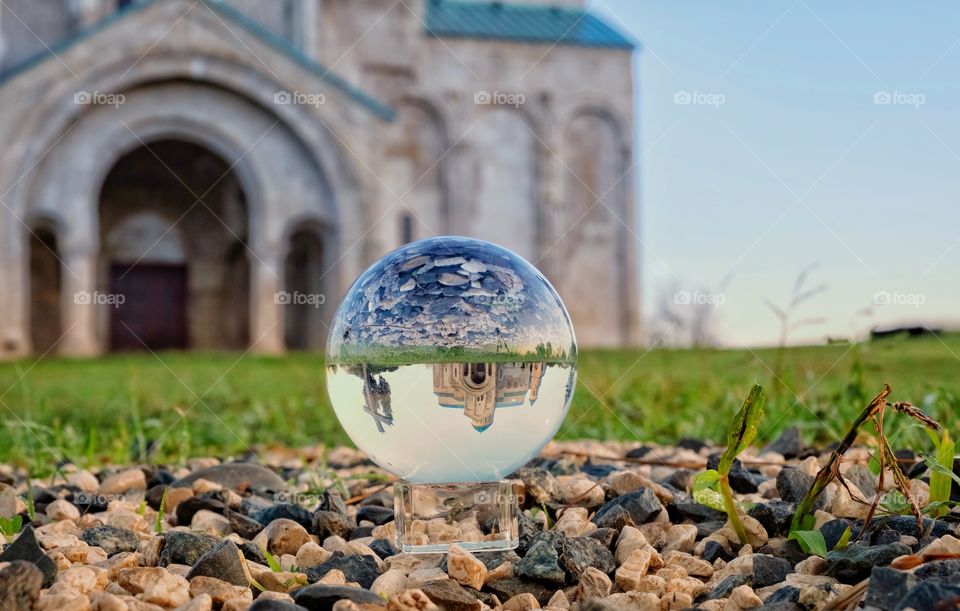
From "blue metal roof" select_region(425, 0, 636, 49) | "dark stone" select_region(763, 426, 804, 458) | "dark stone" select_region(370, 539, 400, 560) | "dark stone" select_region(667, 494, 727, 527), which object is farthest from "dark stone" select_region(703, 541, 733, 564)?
"blue metal roof" select_region(425, 0, 636, 49)

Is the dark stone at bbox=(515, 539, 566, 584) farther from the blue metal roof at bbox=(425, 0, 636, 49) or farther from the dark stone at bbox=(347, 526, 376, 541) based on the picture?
the blue metal roof at bbox=(425, 0, 636, 49)

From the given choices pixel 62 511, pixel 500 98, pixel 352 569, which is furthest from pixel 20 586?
pixel 500 98

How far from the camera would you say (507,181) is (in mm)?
26891

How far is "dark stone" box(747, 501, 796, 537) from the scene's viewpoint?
9.71 ft

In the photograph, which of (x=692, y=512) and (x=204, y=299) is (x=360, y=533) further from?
(x=204, y=299)

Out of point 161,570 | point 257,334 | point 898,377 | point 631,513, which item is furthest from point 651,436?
point 257,334

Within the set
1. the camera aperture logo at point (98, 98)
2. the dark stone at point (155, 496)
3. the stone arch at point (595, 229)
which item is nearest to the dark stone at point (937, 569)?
the dark stone at point (155, 496)

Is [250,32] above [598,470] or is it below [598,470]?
above

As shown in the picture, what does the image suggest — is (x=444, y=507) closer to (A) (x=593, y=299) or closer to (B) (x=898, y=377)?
(B) (x=898, y=377)

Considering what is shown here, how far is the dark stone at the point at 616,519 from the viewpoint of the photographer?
306 centimetres

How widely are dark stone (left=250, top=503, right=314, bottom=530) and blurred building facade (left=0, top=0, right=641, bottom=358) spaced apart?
16489mm

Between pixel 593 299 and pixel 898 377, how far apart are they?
57.5 feet

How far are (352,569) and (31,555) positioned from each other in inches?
33.6

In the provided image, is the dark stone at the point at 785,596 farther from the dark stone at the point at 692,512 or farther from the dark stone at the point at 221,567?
the dark stone at the point at 221,567
